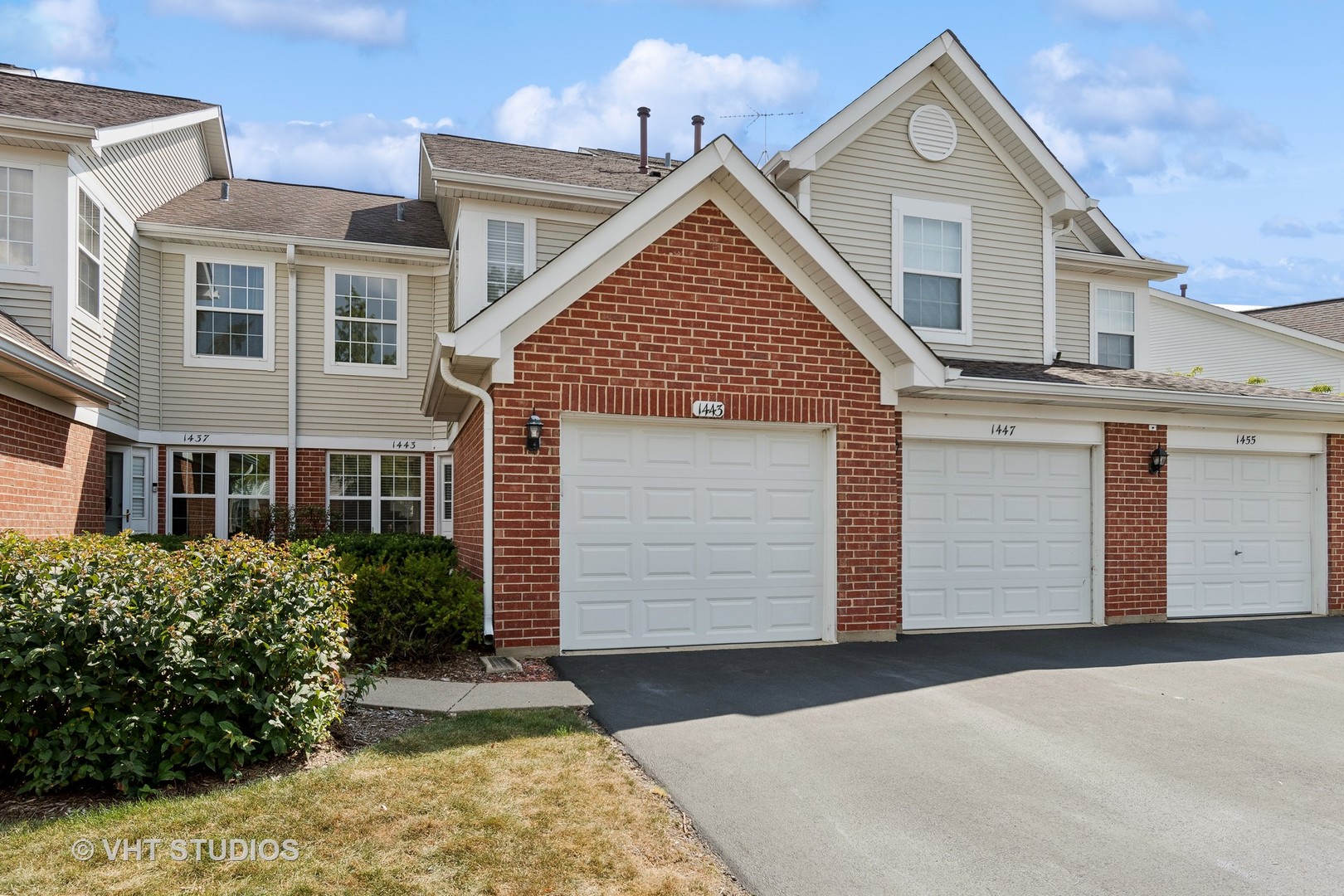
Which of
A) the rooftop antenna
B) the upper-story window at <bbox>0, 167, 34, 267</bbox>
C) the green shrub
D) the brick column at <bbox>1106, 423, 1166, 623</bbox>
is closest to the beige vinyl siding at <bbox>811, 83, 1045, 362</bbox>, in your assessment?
the rooftop antenna

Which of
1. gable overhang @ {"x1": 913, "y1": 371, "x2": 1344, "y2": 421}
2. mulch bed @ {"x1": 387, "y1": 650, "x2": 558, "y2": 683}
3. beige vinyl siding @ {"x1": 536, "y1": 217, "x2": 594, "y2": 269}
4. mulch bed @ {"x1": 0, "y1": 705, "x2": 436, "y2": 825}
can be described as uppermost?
beige vinyl siding @ {"x1": 536, "y1": 217, "x2": 594, "y2": 269}

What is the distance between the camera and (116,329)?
13.6 metres

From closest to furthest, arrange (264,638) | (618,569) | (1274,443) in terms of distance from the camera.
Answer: (264,638), (618,569), (1274,443)

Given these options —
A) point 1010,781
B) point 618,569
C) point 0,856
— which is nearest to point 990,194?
point 618,569

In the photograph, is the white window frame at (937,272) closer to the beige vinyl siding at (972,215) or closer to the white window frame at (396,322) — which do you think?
the beige vinyl siding at (972,215)

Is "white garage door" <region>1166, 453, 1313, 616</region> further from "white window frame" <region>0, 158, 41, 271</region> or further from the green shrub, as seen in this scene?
"white window frame" <region>0, 158, 41, 271</region>

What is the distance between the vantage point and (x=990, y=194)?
1378 centimetres

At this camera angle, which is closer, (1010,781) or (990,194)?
(1010,781)

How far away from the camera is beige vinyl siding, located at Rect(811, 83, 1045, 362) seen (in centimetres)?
1303

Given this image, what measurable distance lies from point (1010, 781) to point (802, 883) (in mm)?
2041

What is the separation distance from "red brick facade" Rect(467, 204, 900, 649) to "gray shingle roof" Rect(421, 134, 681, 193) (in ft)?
16.7

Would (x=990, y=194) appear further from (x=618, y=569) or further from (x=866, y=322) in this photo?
(x=618, y=569)

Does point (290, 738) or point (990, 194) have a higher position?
point (990, 194)

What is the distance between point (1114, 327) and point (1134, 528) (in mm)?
5375
